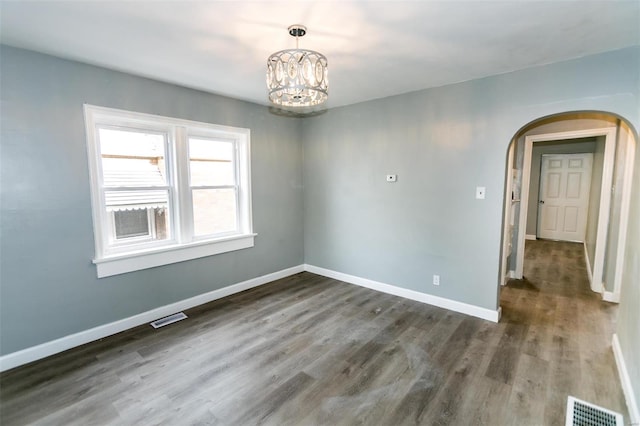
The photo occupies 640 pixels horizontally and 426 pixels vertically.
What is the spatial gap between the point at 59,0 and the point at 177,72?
1153 mm

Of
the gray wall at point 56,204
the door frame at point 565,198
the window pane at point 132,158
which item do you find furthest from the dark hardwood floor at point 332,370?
the door frame at point 565,198

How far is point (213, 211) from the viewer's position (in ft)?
12.4

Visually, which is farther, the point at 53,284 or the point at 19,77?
the point at 53,284

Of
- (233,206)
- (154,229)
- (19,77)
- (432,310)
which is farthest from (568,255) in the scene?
(19,77)

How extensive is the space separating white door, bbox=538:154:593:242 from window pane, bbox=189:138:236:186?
24.4 ft

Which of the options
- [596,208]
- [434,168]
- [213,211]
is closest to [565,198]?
[596,208]

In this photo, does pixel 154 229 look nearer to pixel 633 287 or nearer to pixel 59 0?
pixel 59 0

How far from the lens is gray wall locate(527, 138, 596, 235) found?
6617mm

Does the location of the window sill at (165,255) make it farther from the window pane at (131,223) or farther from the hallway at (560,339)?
the hallway at (560,339)

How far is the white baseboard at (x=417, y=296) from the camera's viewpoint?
319 centimetres

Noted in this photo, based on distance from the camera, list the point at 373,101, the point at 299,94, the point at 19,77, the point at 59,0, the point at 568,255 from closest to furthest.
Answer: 1. the point at 59,0
2. the point at 299,94
3. the point at 19,77
4. the point at 373,101
5. the point at 568,255

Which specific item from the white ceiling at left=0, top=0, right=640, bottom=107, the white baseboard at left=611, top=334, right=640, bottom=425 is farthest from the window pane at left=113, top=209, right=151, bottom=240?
the white baseboard at left=611, top=334, right=640, bottom=425

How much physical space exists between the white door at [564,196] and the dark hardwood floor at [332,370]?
439cm

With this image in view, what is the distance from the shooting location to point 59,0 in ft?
5.62
